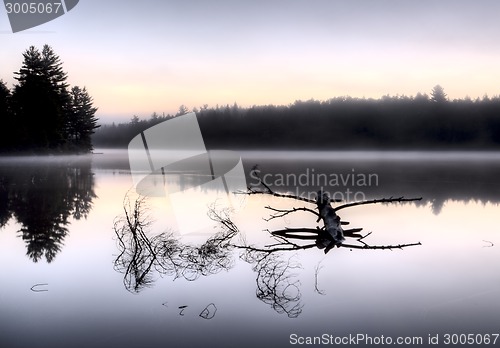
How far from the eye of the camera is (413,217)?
546 inches

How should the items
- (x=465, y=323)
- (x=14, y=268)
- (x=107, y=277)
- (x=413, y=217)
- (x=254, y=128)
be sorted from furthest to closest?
(x=254, y=128)
(x=413, y=217)
(x=14, y=268)
(x=107, y=277)
(x=465, y=323)

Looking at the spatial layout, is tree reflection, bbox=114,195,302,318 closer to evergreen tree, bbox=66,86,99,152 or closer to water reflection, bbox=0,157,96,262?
water reflection, bbox=0,157,96,262

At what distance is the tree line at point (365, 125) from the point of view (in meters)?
99.9

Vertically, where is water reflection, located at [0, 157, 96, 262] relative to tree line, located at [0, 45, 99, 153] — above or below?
below

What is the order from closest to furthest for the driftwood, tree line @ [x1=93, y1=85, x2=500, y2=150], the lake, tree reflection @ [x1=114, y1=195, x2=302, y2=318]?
the lake, tree reflection @ [x1=114, y1=195, x2=302, y2=318], the driftwood, tree line @ [x1=93, y1=85, x2=500, y2=150]

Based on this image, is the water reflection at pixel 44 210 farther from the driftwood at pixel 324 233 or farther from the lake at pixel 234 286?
the driftwood at pixel 324 233

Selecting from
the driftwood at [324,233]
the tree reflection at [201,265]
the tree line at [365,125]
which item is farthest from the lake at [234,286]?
the tree line at [365,125]

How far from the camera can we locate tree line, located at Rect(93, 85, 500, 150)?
3932 inches

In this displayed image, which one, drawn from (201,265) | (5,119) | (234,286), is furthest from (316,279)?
(5,119)

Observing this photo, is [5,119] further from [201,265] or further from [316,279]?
[316,279]

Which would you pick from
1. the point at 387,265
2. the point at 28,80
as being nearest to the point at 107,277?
the point at 387,265

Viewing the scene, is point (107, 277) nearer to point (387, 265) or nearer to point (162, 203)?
point (387, 265)

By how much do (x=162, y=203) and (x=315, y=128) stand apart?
10702cm

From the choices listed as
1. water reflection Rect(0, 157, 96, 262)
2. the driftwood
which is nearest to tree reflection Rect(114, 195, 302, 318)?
the driftwood
